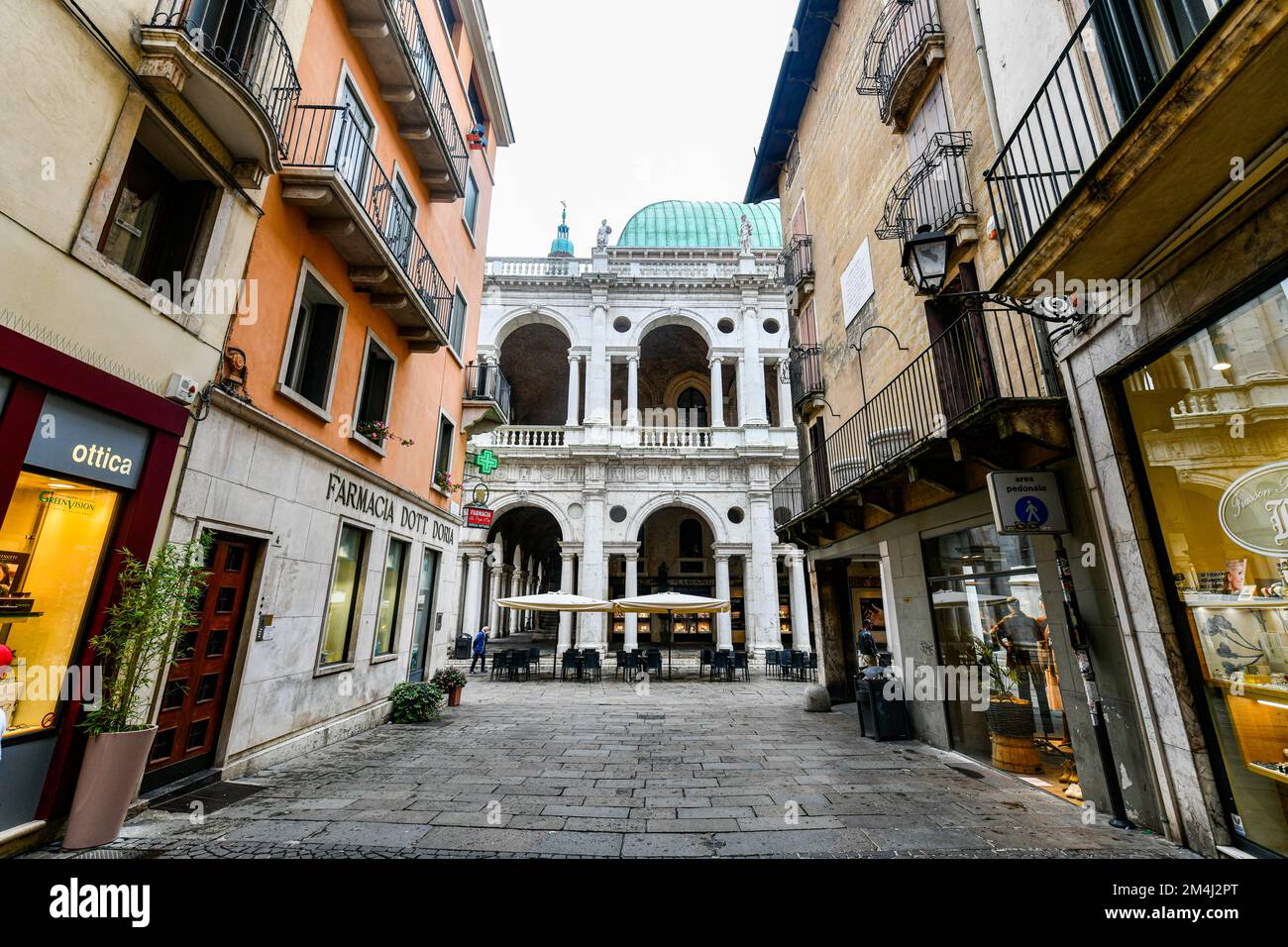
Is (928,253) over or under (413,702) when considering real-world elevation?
over

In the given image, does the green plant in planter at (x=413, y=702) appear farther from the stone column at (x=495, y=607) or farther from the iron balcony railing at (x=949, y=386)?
the stone column at (x=495, y=607)

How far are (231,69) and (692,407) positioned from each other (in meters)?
24.0

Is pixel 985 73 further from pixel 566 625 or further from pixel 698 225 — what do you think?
pixel 698 225

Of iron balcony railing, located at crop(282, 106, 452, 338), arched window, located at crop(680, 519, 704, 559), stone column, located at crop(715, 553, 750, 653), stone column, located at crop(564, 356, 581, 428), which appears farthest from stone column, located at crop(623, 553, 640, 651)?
iron balcony railing, located at crop(282, 106, 452, 338)

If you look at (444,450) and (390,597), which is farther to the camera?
(444,450)

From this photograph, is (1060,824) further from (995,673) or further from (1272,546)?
(1272,546)

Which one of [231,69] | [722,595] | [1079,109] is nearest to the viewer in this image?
[1079,109]

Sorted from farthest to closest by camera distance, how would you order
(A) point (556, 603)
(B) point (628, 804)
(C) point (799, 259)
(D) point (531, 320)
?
1. (D) point (531, 320)
2. (A) point (556, 603)
3. (C) point (799, 259)
4. (B) point (628, 804)

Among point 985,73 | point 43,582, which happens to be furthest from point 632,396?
point 43,582

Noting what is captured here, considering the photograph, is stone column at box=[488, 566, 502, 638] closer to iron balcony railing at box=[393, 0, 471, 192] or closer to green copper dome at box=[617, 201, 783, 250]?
iron balcony railing at box=[393, 0, 471, 192]

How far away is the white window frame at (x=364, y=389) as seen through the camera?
879 centimetres

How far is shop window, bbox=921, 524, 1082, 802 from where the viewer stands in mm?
6363

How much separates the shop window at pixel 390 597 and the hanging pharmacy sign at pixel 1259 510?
11.2 m

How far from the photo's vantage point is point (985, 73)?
6.70m
